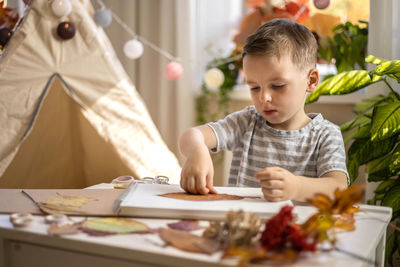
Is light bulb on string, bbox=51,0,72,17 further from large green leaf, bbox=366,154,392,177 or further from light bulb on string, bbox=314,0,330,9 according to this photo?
large green leaf, bbox=366,154,392,177

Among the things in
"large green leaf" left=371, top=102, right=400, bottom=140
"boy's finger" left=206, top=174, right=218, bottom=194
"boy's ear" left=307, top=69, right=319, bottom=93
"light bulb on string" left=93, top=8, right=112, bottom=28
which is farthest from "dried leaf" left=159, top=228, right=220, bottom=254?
"light bulb on string" left=93, top=8, right=112, bottom=28

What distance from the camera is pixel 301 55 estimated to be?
1.09 metres

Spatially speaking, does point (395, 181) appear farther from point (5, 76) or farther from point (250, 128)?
point (5, 76)

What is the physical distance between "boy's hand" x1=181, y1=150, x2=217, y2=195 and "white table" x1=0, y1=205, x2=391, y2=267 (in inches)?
6.5

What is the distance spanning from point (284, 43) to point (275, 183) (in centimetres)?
41

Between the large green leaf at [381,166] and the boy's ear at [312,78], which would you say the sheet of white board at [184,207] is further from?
the large green leaf at [381,166]

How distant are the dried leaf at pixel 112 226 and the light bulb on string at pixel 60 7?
104 cm

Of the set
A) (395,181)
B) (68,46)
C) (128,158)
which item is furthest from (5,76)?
(395,181)

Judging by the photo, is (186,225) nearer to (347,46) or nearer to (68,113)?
(68,113)

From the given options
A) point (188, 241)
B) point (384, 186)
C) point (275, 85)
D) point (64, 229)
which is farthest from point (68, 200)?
point (384, 186)

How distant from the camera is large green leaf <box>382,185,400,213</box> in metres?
1.33

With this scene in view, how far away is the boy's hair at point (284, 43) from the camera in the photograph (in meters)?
1.04

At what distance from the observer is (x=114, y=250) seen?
576mm

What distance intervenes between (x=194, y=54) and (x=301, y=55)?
1.50 m
